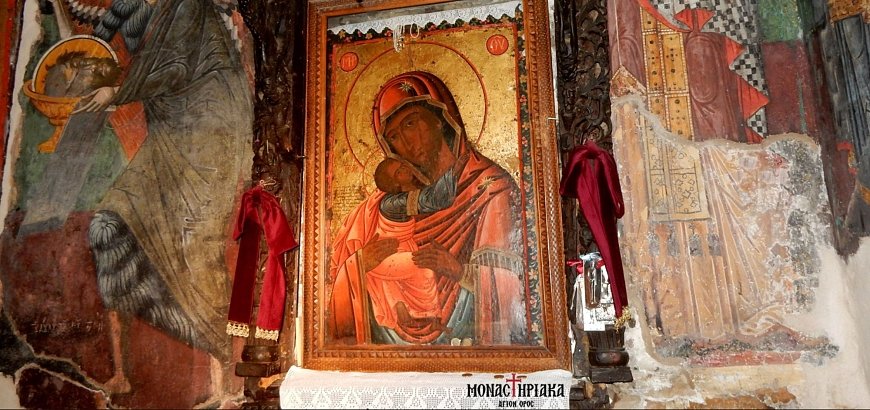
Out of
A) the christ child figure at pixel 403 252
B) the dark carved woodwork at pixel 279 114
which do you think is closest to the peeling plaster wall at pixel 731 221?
the christ child figure at pixel 403 252

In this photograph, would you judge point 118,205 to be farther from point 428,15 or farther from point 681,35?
point 681,35

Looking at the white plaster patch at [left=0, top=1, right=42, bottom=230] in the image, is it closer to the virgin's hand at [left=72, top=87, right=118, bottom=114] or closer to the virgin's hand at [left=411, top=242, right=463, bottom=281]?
the virgin's hand at [left=72, top=87, right=118, bottom=114]

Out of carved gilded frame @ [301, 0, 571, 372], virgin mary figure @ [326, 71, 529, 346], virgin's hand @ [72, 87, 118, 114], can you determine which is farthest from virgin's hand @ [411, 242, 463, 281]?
virgin's hand @ [72, 87, 118, 114]

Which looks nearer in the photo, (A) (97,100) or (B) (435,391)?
(B) (435,391)

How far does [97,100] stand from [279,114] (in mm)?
1413

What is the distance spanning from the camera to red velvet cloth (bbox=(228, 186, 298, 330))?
137 inches

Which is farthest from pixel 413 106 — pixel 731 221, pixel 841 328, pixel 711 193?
pixel 841 328

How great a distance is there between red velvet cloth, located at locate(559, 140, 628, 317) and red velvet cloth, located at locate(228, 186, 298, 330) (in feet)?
5.36

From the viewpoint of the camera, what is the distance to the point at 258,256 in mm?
3605

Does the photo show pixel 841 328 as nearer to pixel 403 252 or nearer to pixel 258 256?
pixel 403 252

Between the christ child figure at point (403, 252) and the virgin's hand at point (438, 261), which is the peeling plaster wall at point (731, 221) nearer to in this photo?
the virgin's hand at point (438, 261)

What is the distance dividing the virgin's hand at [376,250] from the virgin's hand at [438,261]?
14 cm

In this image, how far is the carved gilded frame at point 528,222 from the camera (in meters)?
3.32

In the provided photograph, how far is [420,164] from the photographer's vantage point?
12.1 feet
